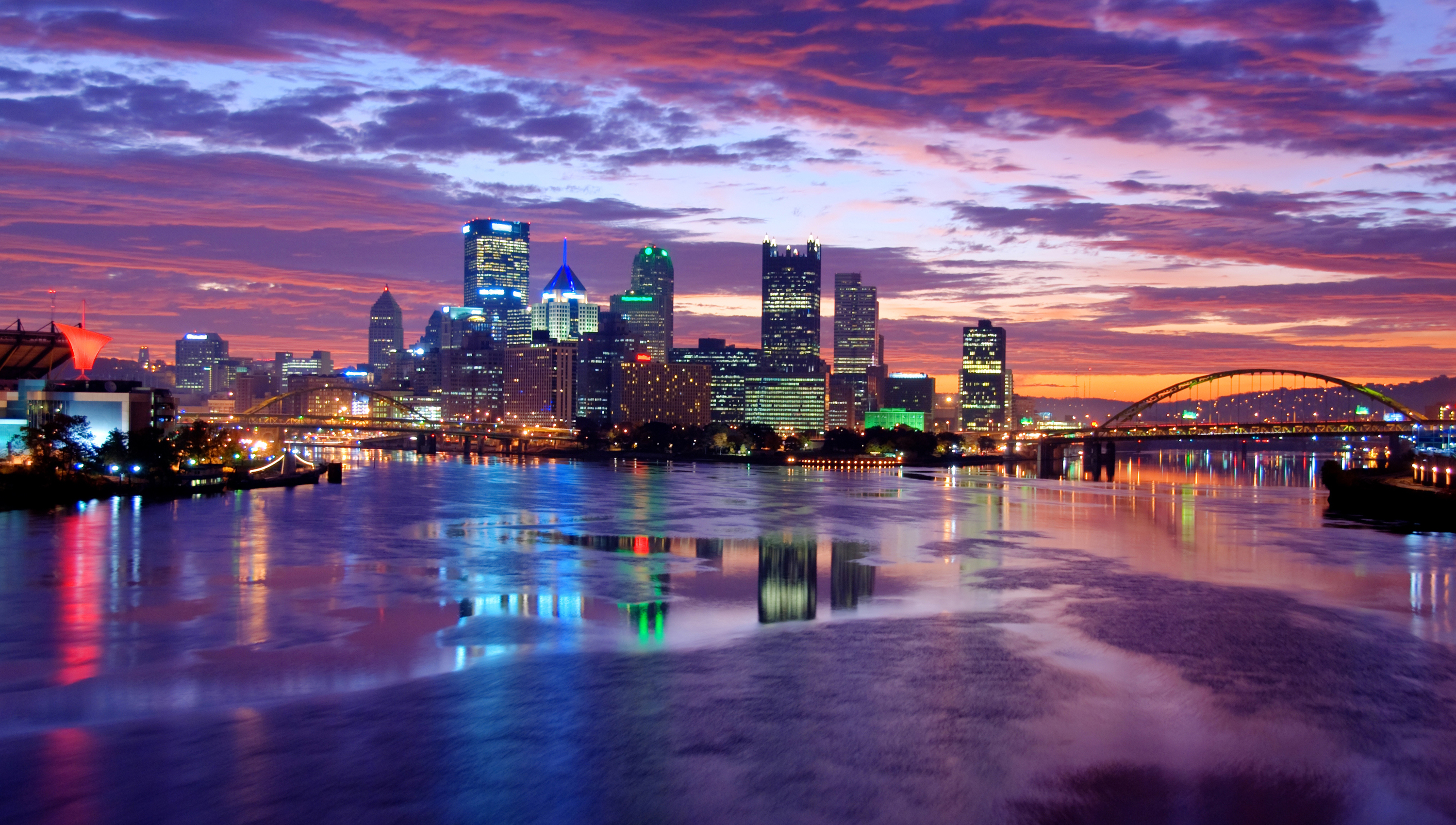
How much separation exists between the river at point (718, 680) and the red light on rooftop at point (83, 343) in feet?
135

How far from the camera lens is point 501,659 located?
18.0 metres

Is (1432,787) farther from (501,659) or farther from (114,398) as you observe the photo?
(114,398)

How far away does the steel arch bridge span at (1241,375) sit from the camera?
106375mm

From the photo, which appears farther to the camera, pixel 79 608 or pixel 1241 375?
pixel 1241 375

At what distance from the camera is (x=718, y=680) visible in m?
16.8

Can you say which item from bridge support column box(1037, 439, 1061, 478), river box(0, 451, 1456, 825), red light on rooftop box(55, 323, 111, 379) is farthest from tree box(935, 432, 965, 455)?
river box(0, 451, 1456, 825)

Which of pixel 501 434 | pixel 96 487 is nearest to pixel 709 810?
pixel 96 487

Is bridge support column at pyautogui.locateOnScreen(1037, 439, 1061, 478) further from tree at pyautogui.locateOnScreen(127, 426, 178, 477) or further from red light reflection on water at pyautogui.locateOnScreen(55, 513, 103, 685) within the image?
red light reflection on water at pyautogui.locateOnScreen(55, 513, 103, 685)

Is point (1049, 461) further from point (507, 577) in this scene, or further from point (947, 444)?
point (507, 577)

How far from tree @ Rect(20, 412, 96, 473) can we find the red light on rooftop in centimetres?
1592

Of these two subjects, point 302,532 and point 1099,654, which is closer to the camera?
point 1099,654

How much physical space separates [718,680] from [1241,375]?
11500 centimetres

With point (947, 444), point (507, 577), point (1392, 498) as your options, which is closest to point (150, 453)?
point (507, 577)

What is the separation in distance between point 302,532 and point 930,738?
29.7 metres
